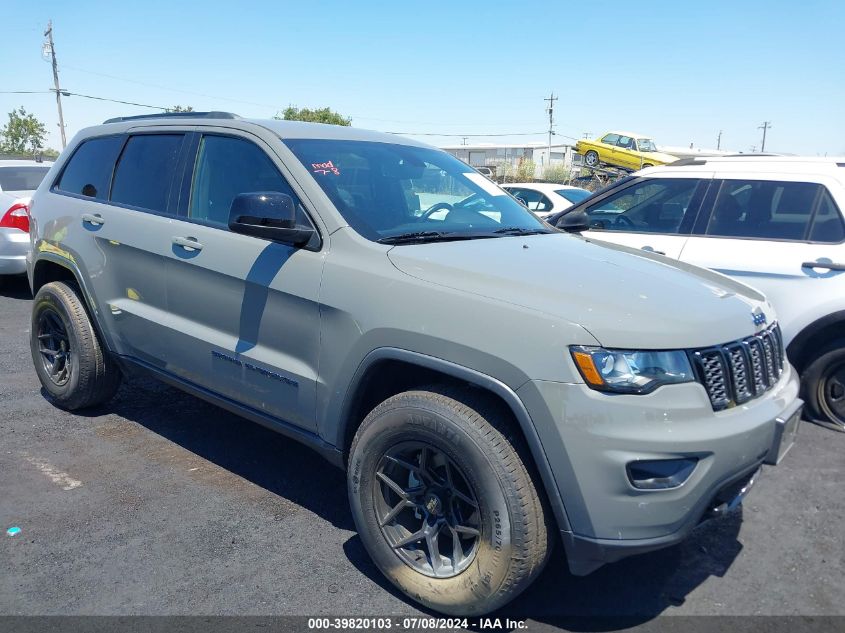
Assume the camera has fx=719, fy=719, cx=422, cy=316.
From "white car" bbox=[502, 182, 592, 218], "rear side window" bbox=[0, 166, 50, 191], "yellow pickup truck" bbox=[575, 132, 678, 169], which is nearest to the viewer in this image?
"rear side window" bbox=[0, 166, 50, 191]

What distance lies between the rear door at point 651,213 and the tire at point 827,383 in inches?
48.0

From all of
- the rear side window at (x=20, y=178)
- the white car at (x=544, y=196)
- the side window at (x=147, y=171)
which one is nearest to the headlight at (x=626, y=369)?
the side window at (x=147, y=171)

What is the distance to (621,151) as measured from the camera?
2844cm

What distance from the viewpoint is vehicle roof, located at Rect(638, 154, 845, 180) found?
17.0ft

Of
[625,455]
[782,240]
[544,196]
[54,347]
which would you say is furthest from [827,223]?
[544,196]

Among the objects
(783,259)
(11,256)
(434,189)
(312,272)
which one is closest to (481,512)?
(312,272)

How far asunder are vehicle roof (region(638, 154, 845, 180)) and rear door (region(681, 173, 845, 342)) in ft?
0.22

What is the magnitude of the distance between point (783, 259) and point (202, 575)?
14.0 ft

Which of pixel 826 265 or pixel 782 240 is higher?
pixel 782 240

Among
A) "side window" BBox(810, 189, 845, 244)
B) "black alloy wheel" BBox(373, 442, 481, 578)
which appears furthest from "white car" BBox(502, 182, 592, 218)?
"black alloy wheel" BBox(373, 442, 481, 578)

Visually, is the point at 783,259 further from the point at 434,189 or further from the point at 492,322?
the point at 492,322

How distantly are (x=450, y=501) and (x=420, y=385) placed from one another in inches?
18.9

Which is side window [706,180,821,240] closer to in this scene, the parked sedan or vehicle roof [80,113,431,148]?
vehicle roof [80,113,431,148]

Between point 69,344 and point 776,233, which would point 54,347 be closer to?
point 69,344
